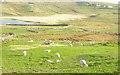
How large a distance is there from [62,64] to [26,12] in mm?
140824

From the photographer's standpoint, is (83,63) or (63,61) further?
(63,61)

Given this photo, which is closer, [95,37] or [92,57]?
[92,57]

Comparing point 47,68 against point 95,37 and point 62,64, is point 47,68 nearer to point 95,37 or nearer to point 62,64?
point 62,64

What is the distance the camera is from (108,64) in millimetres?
33531

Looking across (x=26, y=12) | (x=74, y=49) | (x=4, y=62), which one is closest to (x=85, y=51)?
(x=74, y=49)

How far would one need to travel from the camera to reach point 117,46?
46844 mm

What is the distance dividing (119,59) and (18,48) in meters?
14.6

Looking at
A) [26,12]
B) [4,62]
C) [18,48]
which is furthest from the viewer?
[26,12]

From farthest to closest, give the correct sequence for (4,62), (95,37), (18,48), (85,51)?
(95,37) < (18,48) < (85,51) < (4,62)

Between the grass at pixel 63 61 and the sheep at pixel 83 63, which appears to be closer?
the grass at pixel 63 61

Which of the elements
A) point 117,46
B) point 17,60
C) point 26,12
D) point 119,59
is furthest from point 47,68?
point 26,12

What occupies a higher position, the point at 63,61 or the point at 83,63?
the point at 83,63

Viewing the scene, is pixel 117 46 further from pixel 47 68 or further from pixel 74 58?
pixel 47 68

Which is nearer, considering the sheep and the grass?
the grass
